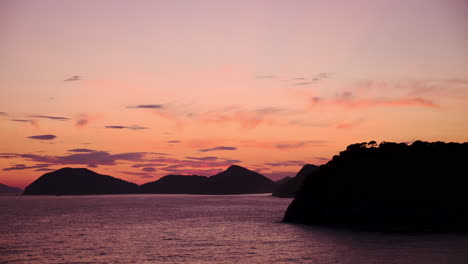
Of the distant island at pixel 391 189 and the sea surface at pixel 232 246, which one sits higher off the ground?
the distant island at pixel 391 189

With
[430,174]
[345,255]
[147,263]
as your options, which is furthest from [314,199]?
[147,263]

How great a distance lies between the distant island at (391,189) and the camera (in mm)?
90000

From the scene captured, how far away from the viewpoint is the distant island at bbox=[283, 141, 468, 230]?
295 feet

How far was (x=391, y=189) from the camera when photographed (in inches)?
3824

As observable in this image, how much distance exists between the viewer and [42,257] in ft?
202

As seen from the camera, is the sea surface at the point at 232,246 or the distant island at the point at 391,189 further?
the distant island at the point at 391,189

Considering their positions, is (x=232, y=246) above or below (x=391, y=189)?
below

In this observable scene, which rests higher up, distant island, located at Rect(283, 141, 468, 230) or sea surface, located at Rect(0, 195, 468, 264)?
distant island, located at Rect(283, 141, 468, 230)

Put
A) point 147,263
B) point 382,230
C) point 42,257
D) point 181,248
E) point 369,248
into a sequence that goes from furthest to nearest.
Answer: point 382,230 → point 181,248 → point 369,248 → point 42,257 → point 147,263

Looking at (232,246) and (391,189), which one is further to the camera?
(391,189)

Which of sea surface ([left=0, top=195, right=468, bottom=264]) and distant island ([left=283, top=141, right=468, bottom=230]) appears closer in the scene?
sea surface ([left=0, top=195, right=468, bottom=264])

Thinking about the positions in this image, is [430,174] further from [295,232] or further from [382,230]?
[295,232]

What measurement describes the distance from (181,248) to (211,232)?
24146 mm

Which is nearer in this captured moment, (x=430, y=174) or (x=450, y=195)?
(x=450, y=195)
